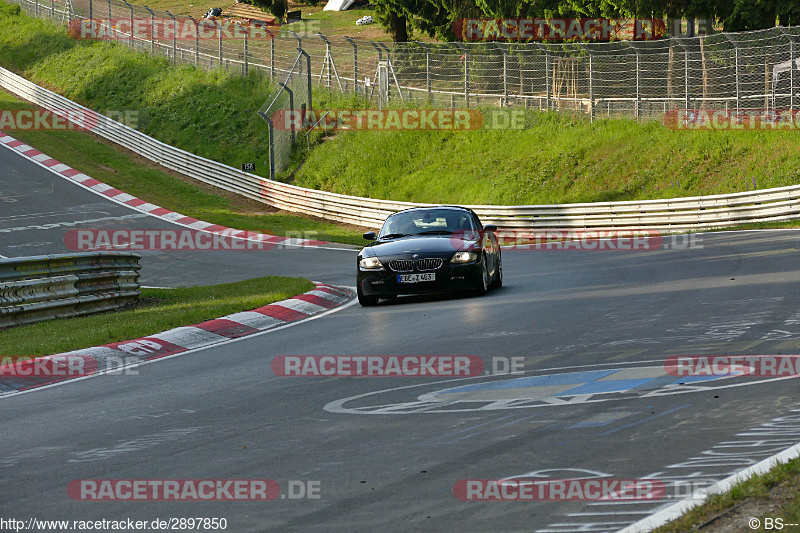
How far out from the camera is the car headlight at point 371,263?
14367 millimetres

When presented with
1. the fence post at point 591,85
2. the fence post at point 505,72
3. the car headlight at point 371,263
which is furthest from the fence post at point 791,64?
the car headlight at point 371,263

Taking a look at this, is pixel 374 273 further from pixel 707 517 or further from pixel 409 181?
pixel 409 181

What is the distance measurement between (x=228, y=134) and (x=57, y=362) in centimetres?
3517

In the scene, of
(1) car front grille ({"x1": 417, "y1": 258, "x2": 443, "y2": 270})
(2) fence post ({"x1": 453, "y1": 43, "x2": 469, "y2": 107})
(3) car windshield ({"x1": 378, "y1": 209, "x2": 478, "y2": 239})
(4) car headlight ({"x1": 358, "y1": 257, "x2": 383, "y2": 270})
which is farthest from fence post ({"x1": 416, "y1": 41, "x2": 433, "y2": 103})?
(1) car front grille ({"x1": 417, "y1": 258, "x2": 443, "y2": 270})

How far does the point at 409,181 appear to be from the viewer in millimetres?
37031

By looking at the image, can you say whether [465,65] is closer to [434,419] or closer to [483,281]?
[483,281]

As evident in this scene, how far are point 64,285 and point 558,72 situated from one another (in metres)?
23.2

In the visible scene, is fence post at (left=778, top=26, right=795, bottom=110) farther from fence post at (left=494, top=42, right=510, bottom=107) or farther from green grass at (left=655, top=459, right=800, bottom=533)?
green grass at (left=655, top=459, right=800, bottom=533)

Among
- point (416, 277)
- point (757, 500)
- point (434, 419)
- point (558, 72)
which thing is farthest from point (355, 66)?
point (757, 500)

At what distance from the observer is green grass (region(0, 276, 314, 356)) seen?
11.5m

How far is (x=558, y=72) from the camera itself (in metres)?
34.5

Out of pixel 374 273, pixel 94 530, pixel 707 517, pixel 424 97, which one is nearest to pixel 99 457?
pixel 94 530

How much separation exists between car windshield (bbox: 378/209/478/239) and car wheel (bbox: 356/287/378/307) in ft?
3.70

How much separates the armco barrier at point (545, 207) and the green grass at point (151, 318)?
12.8 metres
